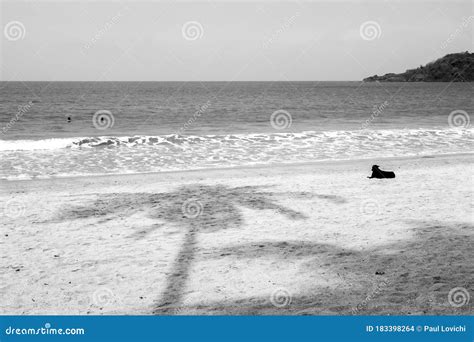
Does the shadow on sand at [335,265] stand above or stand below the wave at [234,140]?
below

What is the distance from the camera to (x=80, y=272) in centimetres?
649

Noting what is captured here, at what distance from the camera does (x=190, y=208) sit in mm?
9852

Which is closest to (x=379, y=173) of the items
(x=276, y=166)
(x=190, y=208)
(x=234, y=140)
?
(x=276, y=166)

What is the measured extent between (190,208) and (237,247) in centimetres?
268

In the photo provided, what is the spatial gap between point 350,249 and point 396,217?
2295 millimetres

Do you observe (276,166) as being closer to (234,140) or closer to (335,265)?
(234,140)

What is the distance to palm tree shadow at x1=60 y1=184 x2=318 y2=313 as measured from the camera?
8.16 meters

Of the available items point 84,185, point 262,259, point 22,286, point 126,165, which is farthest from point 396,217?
point 126,165

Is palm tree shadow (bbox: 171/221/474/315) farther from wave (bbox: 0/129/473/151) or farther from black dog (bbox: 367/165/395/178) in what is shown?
wave (bbox: 0/129/473/151)

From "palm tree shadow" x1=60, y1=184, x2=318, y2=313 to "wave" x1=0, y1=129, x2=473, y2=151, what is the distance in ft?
34.2

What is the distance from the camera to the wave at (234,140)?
21.3 metres

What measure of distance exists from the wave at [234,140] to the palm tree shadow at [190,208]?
1041 cm

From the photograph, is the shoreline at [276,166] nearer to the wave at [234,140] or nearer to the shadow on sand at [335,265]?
the shadow on sand at [335,265]

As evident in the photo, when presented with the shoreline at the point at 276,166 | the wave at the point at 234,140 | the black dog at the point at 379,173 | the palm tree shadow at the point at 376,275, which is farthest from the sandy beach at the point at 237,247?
the wave at the point at 234,140
